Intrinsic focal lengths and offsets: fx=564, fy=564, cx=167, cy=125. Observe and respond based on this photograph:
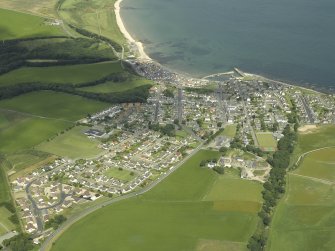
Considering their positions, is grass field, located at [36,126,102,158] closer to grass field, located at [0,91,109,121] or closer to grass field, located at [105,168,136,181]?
grass field, located at [105,168,136,181]

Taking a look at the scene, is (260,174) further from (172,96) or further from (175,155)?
(172,96)

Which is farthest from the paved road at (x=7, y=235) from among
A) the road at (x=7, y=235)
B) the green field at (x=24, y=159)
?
the green field at (x=24, y=159)

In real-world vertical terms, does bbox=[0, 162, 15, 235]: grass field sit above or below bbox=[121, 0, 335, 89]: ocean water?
below

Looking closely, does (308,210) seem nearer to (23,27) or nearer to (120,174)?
(120,174)

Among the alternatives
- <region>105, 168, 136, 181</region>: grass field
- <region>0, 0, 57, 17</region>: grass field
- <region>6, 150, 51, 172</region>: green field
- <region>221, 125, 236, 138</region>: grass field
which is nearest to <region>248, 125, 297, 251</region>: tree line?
<region>221, 125, 236, 138</region>: grass field

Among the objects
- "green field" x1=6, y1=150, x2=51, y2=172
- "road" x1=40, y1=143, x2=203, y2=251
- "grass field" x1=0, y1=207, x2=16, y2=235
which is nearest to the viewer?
"road" x1=40, y1=143, x2=203, y2=251

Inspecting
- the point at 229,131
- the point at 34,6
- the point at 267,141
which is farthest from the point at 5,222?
the point at 34,6
